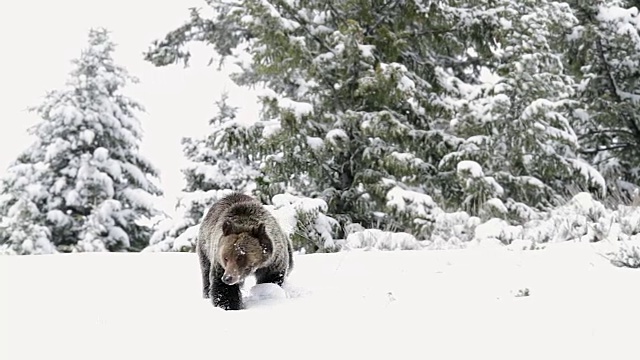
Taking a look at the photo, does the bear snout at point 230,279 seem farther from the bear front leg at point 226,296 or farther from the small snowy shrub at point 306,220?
the small snowy shrub at point 306,220

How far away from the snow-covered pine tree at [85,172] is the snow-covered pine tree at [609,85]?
13776 mm

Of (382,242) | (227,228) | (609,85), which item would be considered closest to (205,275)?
(227,228)

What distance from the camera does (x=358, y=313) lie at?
3322 mm

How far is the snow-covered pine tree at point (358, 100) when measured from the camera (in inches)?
432

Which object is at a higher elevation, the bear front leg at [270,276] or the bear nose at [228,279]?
the bear nose at [228,279]

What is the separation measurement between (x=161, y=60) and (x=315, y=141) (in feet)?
17.3

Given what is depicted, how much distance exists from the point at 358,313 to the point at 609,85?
1443 centimetres

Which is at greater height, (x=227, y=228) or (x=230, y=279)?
(x=227, y=228)

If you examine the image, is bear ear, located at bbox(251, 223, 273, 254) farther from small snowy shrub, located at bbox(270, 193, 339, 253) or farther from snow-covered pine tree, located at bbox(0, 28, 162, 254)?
snow-covered pine tree, located at bbox(0, 28, 162, 254)

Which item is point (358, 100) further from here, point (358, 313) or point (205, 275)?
point (358, 313)

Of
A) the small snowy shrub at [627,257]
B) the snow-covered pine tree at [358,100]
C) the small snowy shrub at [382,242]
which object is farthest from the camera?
the snow-covered pine tree at [358,100]

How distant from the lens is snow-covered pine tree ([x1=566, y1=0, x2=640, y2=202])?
1431 cm

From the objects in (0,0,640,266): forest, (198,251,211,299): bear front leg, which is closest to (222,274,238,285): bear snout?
(198,251,211,299): bear front leg

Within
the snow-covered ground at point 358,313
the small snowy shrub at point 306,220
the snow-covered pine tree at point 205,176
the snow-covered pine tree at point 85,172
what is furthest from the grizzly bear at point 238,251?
the snow-covered pine tree at point 85,172
